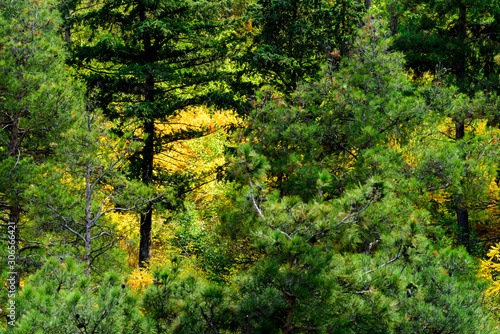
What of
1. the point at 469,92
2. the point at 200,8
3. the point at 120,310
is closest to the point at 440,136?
the point at 469,92

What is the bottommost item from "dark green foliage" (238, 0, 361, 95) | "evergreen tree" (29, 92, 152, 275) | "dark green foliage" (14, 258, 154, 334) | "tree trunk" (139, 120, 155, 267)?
"tree trunk" (139, 120, 155, 267)

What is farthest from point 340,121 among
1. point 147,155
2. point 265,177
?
point 147,155

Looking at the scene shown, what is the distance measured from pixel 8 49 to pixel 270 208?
20.9ft

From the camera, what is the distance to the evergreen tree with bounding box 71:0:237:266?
11.2 meters

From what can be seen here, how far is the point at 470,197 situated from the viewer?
8734 mm

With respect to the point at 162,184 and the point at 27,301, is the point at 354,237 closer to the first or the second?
the point at 27,301

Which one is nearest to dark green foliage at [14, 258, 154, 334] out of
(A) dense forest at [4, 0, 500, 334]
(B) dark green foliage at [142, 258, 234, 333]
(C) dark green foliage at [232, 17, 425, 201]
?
(A) dense forest at [4, 0, 500, 334]

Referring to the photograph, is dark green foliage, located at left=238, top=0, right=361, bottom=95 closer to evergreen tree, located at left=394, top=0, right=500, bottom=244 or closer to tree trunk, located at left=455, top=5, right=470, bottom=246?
evergreen tree, located at left=394, top=0, right=500, bottom=244

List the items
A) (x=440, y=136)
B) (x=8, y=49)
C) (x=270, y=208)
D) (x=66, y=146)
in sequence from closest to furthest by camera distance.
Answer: (x=270, y=208), (x=66, y=146), (x=8, y=49), (x=440, y=136)

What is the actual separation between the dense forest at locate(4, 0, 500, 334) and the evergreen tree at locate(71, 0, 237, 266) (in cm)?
6

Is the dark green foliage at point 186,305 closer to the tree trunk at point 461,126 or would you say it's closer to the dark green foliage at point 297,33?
the dark green foliage at point 297,33

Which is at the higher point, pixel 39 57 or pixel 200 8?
pixel 200 8

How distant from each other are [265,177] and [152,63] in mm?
7587

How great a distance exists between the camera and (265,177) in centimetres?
475
